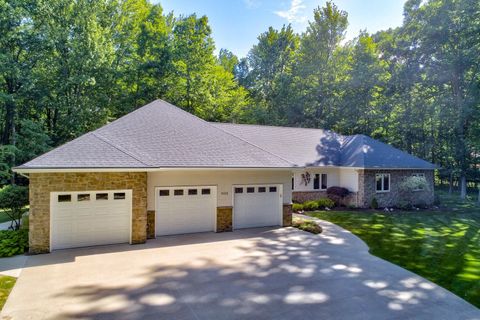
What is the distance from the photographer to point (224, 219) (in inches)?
499

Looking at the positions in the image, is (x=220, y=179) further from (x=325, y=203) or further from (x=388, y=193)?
(x=388, y=193)

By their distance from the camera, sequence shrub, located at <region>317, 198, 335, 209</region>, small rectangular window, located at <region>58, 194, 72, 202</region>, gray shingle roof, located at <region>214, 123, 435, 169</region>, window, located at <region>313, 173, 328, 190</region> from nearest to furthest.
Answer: small rectangular window, located at <region>58, 194, 72, 202</region> < shrub, located at <region>317, 198, 335, 209</region> < gray shingle roof, located at <region>214, 123, 435, 169</region> < window, located at <region>313, 173, 328, 190</region>

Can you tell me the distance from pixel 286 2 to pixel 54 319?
61.3 feet

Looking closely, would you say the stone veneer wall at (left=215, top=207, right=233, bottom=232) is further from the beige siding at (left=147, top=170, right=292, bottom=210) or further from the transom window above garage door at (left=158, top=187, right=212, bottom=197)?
the transom window above garage door at (left=158, top=187, right=212, bottom=197)

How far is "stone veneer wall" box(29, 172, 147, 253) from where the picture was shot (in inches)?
371

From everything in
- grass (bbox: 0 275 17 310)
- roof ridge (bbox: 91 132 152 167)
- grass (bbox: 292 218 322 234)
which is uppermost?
roof ridge (bbox: 91 132 152 167)

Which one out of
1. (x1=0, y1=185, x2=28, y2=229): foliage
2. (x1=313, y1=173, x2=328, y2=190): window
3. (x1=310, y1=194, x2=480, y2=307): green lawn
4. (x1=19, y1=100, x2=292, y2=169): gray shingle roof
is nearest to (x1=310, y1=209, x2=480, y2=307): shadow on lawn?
(x1=310, y1=194, x2=480, y2=307): green lawn

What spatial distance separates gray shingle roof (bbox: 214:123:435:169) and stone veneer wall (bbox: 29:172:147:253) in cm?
1131

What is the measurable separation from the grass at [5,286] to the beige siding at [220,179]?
475 centimetres

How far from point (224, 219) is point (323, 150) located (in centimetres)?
1236

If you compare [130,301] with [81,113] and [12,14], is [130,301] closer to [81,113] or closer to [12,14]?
[81,113]

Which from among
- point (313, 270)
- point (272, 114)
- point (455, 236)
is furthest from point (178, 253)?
point (272, 114)

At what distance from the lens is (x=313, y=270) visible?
8297 millimetres

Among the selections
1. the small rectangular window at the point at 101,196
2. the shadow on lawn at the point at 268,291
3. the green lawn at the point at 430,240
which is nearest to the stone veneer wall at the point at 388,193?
the green lawn at the point at 430,240
